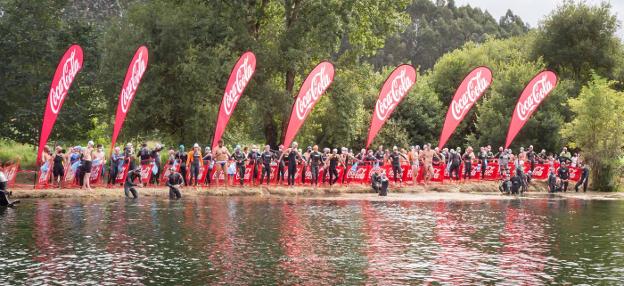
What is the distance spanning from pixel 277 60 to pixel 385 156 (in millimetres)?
11680

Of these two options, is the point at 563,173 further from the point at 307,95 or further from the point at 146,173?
the point at 146,173

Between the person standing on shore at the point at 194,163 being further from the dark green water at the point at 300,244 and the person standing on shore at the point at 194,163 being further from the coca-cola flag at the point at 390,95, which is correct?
the coca-cola flag at the point at 390,95

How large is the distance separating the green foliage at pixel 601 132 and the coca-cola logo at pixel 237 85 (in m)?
20.4

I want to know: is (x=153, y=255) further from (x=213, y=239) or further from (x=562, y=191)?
(x=562, y=191)

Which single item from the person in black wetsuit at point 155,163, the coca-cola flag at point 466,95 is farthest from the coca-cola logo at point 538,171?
the person in black wetsuit at point 155,163

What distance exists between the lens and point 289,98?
50.3 m

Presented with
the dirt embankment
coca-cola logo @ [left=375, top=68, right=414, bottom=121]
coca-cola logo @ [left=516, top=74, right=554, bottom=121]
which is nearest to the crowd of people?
the dirt embankment

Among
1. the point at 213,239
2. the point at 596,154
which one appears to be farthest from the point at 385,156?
the point at 213,239

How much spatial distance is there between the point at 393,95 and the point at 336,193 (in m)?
5.28

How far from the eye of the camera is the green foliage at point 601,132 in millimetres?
46250

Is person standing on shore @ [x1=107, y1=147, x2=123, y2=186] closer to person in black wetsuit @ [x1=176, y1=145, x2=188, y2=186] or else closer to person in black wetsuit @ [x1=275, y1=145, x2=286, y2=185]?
person in black wetsuit @ [x1=176, y1=145, x2=188, y2=186]

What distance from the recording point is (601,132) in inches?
1837

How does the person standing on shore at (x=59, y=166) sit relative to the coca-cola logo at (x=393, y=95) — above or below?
below

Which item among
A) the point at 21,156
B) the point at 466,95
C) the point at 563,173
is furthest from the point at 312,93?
the point at 21,156
